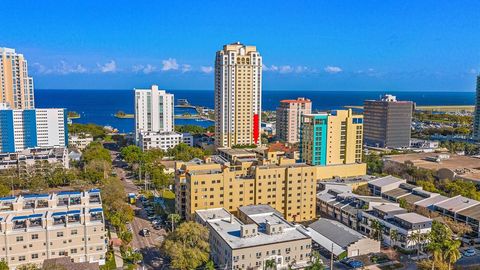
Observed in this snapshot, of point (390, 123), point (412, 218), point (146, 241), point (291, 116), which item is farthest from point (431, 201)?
point (291, 116)

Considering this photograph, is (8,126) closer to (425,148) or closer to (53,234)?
(53,234)

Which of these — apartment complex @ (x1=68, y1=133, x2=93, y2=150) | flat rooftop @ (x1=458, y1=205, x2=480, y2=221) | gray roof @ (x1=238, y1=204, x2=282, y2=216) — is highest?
apartment complex @ (x1=68, y1=133, x2=93, y2=150)

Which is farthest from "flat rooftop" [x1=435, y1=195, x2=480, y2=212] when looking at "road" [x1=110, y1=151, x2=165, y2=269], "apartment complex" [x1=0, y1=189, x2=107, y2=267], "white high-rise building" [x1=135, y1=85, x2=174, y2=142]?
"white high-rise building" [x1=135, y1=85, x2=174, y2=142]

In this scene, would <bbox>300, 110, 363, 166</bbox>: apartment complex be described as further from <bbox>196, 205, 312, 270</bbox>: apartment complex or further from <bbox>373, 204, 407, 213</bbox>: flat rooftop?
<bbox>196, 205, 312, 270</bbox>: apartment complex

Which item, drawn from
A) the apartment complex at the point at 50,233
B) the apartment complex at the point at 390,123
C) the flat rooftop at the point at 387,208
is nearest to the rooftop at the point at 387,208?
the flat rooftop at the point at 387,208

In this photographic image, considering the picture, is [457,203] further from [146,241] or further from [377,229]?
[146,241]

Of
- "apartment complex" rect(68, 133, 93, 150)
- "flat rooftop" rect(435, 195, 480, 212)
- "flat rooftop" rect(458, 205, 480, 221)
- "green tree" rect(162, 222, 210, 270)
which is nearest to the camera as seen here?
"green tree" rect(162, 222, 210, 270)

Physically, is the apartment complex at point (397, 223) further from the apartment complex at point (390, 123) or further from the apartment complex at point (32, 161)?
the apartment complex at point (390, 123)
